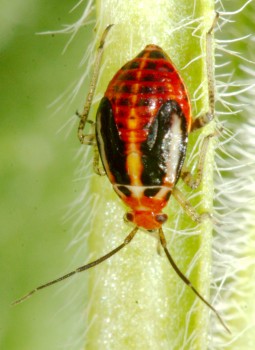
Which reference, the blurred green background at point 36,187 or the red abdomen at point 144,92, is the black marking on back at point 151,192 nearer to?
the red abdomen at point 144,92

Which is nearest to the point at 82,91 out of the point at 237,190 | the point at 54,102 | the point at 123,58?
the point at 54,102

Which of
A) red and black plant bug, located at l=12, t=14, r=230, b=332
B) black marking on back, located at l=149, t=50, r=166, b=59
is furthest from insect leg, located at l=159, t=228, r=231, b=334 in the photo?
black marking on back, located at l=149, t=50, r=166, b=59

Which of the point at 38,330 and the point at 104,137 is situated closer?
the point at 104,137

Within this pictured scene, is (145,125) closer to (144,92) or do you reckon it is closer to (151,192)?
(144,92)

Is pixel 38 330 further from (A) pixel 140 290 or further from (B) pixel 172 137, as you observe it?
(B) pixel 172 137

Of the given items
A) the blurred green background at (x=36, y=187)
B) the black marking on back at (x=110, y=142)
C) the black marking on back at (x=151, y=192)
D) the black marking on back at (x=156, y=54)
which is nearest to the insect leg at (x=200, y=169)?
the black marking on back at (x=151, y=192)

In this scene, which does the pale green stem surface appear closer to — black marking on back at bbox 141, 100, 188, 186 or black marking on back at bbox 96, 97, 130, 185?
black marking on back at bbox 141, 100, 188, 186

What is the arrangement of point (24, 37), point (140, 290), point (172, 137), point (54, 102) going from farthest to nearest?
point (24, 37), point (54, 102), point (140, 290), point (172, 137)
